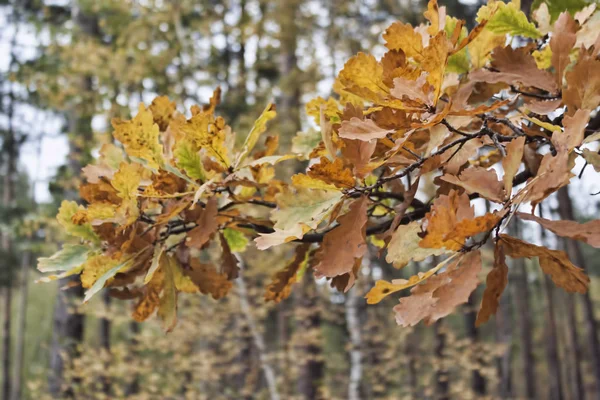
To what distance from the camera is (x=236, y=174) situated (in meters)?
0.73

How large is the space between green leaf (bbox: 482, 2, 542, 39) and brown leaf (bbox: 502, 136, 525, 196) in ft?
0.95

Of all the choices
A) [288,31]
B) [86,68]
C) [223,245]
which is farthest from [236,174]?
[288,31]

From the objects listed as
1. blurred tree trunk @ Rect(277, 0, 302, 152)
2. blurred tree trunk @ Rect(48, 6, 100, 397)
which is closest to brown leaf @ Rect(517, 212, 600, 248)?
blurred tree trunk @ Rect(277, 0, 302, 152)

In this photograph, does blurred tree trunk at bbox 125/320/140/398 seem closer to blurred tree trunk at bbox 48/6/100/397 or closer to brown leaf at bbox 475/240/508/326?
blurred tree trunk at bbox 48/6/100/397

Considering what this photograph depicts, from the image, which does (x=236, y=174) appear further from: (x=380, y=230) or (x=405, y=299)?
(x=405, y=299)

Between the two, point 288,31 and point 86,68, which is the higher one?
point 288,31

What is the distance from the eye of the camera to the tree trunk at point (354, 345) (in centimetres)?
381

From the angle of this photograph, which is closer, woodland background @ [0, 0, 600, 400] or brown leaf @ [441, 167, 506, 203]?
brown leaf @ [441, 167, 506, 203]

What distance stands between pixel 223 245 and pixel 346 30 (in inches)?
242

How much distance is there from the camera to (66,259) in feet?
2.40

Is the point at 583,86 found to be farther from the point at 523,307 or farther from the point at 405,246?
the point at 523,307

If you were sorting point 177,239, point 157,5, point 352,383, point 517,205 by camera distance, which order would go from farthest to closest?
point 157,5 → point 352,383 → point 177,239 → point 517,205

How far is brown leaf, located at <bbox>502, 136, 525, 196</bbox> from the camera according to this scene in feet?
1.56

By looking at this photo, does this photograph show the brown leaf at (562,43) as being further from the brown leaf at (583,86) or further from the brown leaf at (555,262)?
Result: the brown leaf at (555,262)
